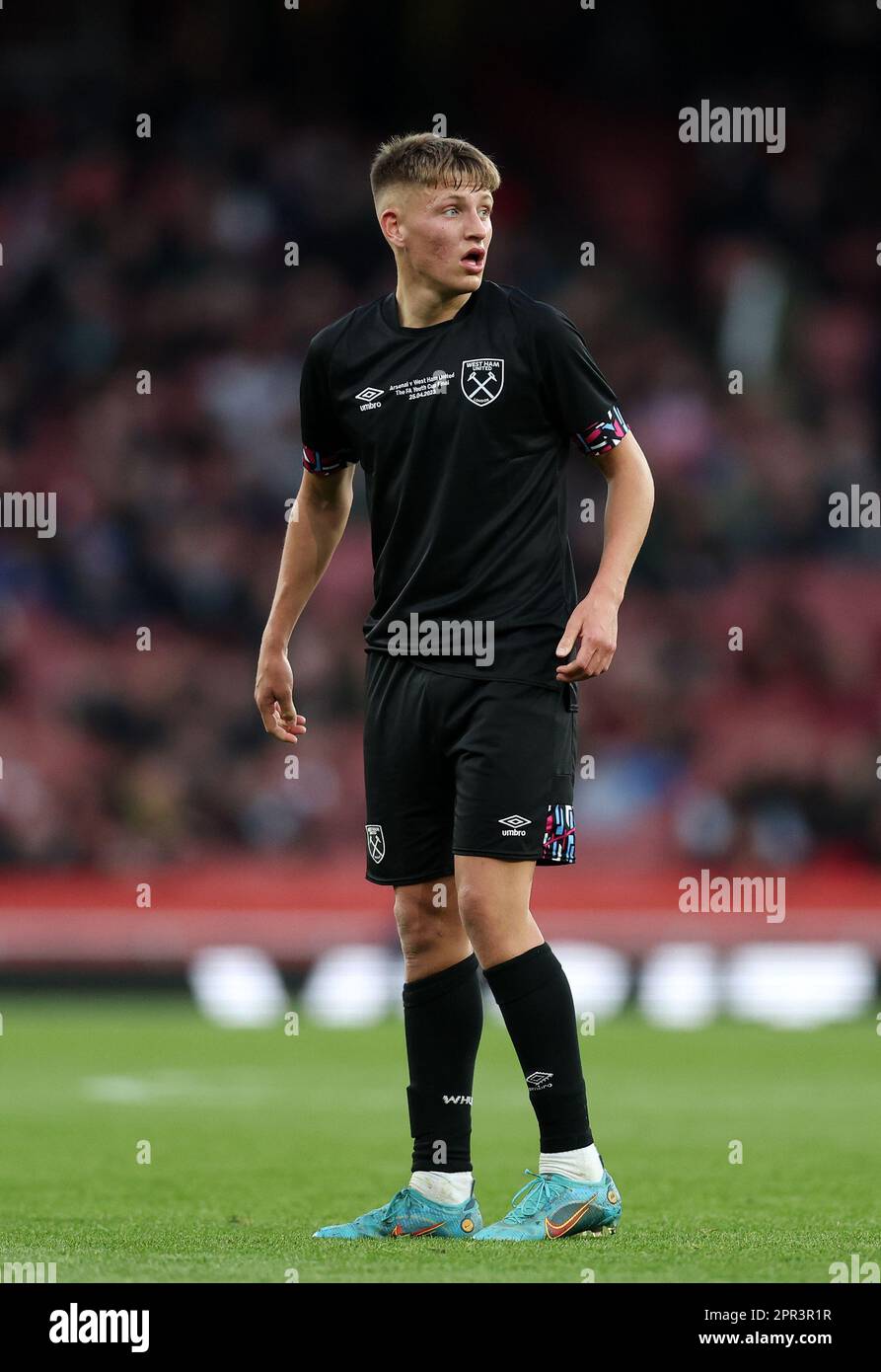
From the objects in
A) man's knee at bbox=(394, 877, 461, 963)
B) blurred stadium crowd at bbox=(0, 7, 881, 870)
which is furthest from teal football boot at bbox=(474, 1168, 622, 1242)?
blurred stadium crowd at bbox=(0, 7, 881, 870)

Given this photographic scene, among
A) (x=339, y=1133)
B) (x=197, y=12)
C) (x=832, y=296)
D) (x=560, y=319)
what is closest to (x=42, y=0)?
(x=197, y=12)

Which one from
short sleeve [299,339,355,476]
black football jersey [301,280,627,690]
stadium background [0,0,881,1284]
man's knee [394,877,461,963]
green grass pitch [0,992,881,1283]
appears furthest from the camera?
stadium background [0,0,881,1284]

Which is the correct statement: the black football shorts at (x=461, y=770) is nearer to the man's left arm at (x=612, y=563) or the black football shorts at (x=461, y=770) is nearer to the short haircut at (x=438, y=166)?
the man's left arm at (x=612, y=563)

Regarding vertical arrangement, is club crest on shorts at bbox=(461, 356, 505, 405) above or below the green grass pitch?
above

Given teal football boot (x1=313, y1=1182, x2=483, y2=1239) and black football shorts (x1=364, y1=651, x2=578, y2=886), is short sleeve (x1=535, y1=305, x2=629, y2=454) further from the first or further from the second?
teal football boot (x1=313, y1=1182, x2=483, y2=1239)

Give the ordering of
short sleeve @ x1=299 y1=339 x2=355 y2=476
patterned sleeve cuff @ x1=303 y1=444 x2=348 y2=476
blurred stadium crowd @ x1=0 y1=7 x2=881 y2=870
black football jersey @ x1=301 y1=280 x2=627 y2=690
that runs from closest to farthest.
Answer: black football jersey @ x1=301 y1=280 x2=627 y2=690, short sleeve @ x1=299 y1=339 x2=355 y2=476, patterned sleeve cuff @ x1=303 y1=444 x2=348 y2=476, blurred stadium crowd @ x1=0 y1=7 x2=881 y2=870

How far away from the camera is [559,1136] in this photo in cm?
430

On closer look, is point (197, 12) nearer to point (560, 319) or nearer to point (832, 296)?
point (832, 296)

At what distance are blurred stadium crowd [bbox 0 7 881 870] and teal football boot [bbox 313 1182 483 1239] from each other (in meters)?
9.00

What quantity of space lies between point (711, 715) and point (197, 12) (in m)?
6.82

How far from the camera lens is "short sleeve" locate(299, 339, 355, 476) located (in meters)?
4.69

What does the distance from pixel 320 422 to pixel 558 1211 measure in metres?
1.82

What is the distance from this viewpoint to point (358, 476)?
14641 mm

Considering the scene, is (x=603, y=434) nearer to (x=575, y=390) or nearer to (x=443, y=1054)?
(x=575, y=390)
